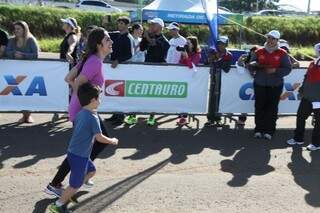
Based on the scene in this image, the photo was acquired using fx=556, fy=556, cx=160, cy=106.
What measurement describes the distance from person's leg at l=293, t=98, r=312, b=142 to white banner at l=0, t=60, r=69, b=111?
13.2 ft

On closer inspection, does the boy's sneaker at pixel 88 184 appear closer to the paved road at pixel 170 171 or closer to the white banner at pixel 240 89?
the paved road at pixel 170 171

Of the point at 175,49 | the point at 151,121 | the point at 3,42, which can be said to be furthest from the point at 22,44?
the point at 175,49

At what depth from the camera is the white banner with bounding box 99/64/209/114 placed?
32.5 feet

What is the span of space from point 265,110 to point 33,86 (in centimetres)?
409

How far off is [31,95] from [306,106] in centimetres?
469

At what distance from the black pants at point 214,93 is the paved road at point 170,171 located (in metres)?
0.40

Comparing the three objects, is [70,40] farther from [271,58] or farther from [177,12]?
[177,12]

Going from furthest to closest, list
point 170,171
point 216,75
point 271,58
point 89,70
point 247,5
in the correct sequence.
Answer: point 247,5 → point 216,75 → point 271,58 → point 170,171 → point 89,70

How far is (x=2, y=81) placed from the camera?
376 inches

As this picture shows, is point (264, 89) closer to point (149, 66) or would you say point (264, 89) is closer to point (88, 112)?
point (149, 66)

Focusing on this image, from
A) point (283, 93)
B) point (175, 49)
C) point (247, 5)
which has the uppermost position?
point (175, 49)

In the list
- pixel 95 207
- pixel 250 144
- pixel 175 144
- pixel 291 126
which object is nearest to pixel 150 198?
pixel 95 207

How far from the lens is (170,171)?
7.31 meters

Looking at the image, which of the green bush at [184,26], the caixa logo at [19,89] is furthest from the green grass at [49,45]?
the caixa logo at [19,89]
